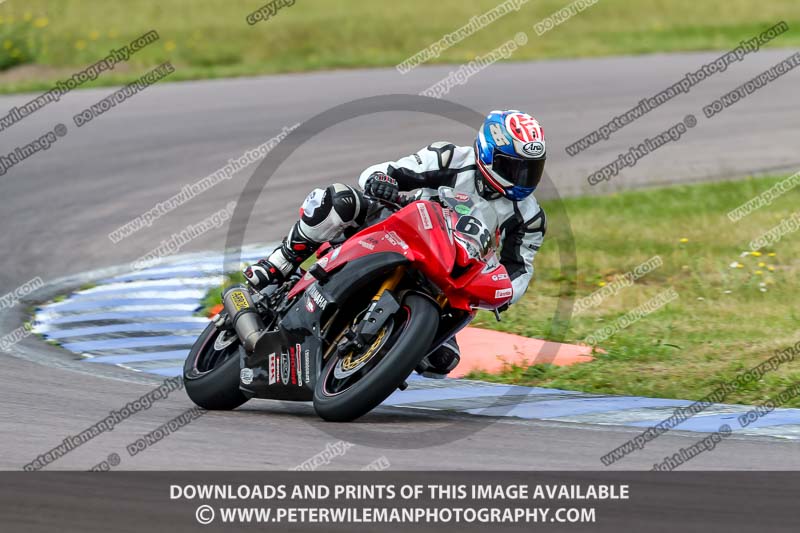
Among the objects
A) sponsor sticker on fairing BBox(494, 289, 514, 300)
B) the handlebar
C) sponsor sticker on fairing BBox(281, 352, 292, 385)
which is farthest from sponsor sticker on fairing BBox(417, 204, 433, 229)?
sponsor sticker on fairing BBox(281, 352, 292, 385)

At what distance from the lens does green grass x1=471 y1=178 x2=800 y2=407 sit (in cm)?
846

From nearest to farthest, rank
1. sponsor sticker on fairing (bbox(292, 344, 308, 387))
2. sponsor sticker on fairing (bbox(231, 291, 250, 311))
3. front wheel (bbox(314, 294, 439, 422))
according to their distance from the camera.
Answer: front wheel (bbox(314, 294, 439, 422)) < sponsor sticker on fairing (bbox(292, 344, 308, 387)) < sponsor sticker on fairing (bbox(231, 291, 250, 311))

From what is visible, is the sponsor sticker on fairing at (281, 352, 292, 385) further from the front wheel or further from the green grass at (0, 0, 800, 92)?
the green grass at (0, 0, 800, 92)

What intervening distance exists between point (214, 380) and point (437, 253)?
1708mm

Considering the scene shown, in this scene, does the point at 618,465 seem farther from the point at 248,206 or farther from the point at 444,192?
the point at 248,206

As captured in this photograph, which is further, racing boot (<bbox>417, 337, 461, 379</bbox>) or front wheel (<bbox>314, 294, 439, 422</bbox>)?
racing boot (<bbox>417, 337, 461, 379</bbox>)

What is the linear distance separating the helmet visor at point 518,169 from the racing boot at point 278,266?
122 cm

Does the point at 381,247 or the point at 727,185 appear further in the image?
the point at 727,185

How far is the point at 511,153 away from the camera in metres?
6.88

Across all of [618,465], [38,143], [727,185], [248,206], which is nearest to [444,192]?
[618,465]

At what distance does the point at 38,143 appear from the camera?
16.3 metres

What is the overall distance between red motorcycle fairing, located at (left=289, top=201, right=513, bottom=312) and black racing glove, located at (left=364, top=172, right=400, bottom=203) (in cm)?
12

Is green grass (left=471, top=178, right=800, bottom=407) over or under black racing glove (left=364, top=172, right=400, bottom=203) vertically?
under
